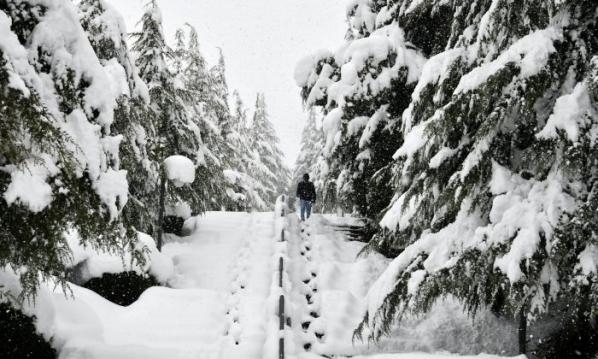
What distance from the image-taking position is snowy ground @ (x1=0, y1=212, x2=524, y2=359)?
28.8 ft

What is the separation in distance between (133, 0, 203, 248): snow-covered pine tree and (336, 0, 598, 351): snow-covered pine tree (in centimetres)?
894

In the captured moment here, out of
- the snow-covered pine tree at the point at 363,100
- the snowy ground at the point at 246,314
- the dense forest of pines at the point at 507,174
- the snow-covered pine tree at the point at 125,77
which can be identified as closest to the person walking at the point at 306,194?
the snow-covered pine tree at the point at 363,100

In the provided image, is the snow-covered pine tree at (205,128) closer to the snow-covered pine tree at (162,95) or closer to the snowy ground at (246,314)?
the snow-covered pine tree at (162,95)

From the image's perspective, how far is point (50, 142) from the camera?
17.8 feet

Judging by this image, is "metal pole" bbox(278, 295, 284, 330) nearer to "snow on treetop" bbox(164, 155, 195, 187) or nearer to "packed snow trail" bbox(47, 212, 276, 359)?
"packed snow trail" bbox(47, 212, 276, 359)

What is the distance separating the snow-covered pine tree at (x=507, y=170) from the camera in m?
6.29

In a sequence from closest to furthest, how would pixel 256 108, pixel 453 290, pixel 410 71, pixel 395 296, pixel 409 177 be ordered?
1. pixel 453 290
2. pixel 395 296
3. pixel 409 177
4. pixel 410 71
5. pixel 256 108

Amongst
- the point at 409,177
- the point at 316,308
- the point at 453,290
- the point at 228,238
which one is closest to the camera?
the point at 453,290

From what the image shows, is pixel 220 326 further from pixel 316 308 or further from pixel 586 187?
pixel 586 187

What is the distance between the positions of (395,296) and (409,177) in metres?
2.08

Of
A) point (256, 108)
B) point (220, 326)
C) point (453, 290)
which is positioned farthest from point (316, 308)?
point (256, 108)

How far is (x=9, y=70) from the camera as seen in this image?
4961 millimetres

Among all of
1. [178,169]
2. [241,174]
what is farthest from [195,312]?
[241,174]

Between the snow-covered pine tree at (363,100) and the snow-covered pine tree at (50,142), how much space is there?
718 centimetres
